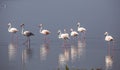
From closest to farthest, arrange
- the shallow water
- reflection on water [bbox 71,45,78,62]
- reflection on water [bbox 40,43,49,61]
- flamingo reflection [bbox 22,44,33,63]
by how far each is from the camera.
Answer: the shallow water, reflection on water [bbox 71,45,78,62], flamingo reflection [bbox 22,44,33,63], reflection on water [bbox 40,43,49,61]

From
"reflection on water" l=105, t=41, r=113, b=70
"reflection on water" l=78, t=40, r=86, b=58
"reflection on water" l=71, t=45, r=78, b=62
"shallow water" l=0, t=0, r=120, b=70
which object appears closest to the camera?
"reflection on water" l=105, t=41, r=113, b=70

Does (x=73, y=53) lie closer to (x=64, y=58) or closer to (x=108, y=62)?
(x=64, y=58)

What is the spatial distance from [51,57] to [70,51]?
135 centimetres

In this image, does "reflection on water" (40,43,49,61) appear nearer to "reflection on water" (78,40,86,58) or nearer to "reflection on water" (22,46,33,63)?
"reflection on water" (22,46,33,63)

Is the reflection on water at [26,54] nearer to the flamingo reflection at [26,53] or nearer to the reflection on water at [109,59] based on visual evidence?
the flamingo reflection at [26,53]

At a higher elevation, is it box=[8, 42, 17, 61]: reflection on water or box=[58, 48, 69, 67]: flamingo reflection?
box=[8, 42, 17, 61]: reflection on water

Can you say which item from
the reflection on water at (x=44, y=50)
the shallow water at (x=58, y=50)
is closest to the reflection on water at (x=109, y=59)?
the shallow water at (x=58, y=50)

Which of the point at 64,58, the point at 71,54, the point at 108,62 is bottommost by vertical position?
the point at 108,62

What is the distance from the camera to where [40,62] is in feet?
47.5

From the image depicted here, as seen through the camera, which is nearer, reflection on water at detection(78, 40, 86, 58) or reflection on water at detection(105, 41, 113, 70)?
reflection on water at detection(105, 41, 113, 70)

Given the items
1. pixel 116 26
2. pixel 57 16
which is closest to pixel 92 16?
pixel 57 16

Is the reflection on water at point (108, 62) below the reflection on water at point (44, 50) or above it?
below

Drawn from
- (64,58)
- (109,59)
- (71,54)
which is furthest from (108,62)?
(71,54)

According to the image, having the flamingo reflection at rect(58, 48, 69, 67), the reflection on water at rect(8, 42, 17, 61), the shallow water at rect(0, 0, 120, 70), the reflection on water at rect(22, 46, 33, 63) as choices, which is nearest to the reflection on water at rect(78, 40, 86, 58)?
the shallow water at rect(0, 0, 120, 70)
